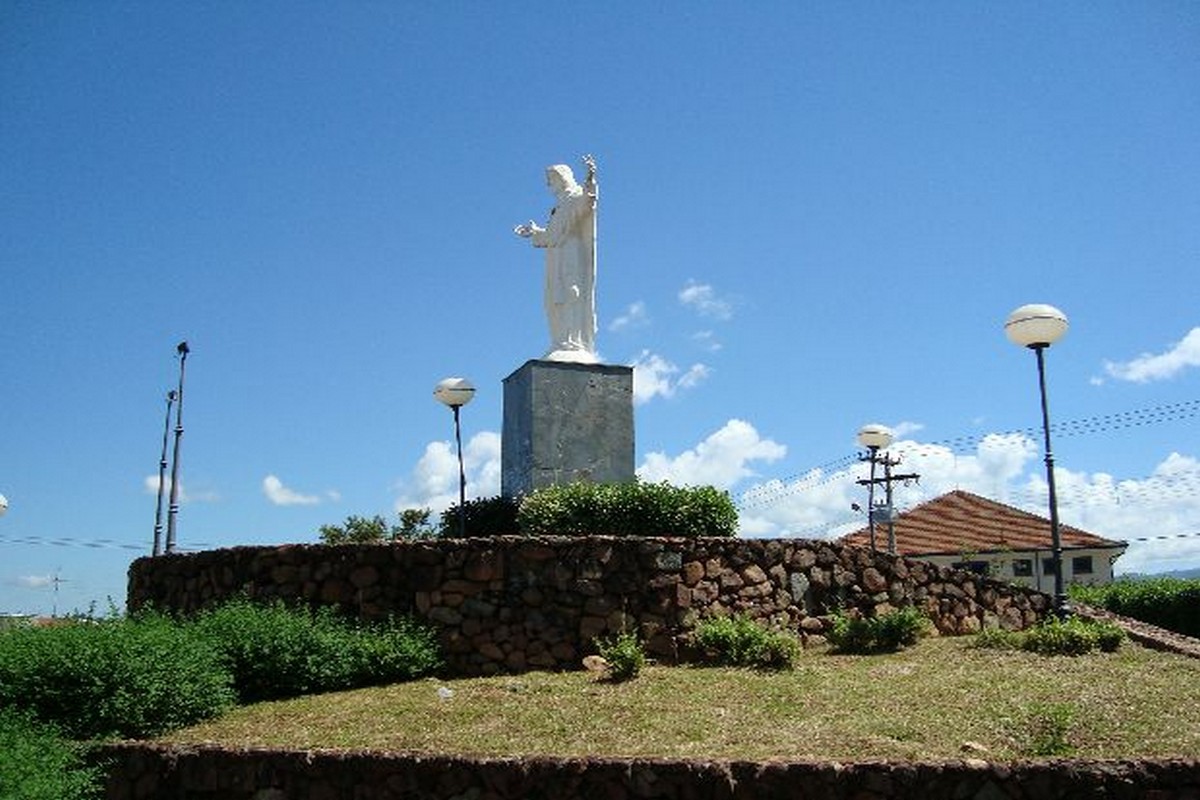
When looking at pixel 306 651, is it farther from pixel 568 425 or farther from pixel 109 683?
pixel 568 425

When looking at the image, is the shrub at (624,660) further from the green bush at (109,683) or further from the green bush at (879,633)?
the green bush at (109,683)

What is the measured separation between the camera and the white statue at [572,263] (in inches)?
605

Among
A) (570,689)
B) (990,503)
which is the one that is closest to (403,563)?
(570,689)

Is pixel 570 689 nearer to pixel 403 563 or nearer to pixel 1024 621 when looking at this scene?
pixel 403 563

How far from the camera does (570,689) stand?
952cm

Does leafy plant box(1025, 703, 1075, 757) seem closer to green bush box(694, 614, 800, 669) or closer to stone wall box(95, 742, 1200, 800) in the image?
stone wall box(95, 742, 1200, 800)

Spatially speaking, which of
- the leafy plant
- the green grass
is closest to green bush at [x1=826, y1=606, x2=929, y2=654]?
the green grass

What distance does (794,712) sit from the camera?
8.45 metres

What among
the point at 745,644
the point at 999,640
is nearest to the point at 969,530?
the point at 999,640

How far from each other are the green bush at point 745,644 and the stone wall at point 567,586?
0.29 m

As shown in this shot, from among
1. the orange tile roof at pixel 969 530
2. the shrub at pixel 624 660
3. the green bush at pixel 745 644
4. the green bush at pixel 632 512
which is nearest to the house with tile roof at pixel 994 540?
the orange tile roof at pixel 969 530

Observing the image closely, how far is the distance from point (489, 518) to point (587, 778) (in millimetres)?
7328

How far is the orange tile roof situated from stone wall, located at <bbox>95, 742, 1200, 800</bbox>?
26814 millimetres

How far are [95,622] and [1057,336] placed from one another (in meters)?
10.1
